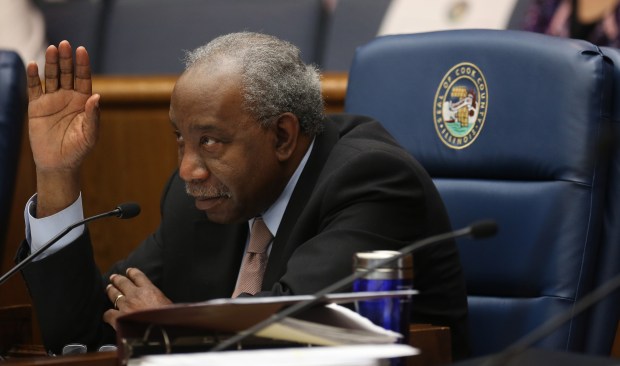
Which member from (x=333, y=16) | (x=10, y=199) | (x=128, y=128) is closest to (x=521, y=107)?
(x=10, y=199)

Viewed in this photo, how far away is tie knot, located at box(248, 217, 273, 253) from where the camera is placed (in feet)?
5.98

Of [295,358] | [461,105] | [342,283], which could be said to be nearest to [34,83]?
[461,105]

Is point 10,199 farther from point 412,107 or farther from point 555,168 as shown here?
point 555,168

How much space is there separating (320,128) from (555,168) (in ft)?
1.34

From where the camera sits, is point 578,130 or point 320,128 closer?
point 578,130

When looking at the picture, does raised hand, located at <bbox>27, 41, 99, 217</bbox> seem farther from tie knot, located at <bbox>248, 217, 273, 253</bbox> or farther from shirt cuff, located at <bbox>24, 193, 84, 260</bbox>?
tie knot, located at <bbox>248, 217, 273, 253</bbox>

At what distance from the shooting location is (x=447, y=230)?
1.71 m

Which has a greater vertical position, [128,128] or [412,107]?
[412,107]

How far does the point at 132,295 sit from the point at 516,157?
2.25ft

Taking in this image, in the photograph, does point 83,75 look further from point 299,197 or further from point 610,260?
point 610,260

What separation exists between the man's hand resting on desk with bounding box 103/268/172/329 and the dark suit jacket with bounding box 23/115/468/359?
0.12m

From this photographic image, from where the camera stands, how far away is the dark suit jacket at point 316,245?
5.19 feet

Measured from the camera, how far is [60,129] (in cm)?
182

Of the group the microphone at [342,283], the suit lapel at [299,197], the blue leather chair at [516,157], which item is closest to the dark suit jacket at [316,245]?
the suit lapel at [299,197]
